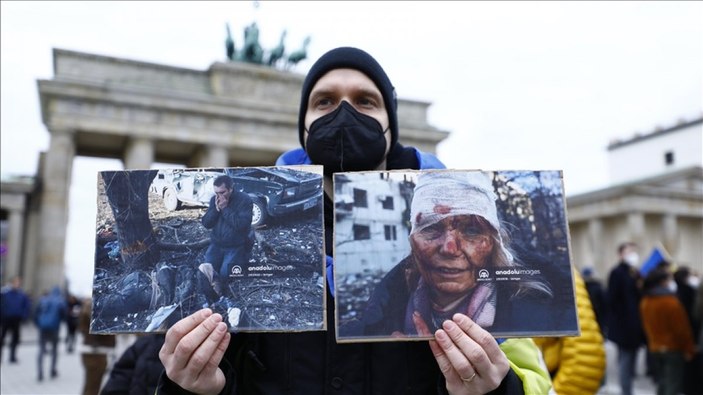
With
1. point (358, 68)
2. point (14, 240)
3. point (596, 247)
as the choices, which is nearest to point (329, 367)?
point (358, 68)

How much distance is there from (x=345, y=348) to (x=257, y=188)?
0.64 metres

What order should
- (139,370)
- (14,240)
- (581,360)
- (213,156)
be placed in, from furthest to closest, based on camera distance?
(213,156)
(14,240)
(581,360)
(139,370)

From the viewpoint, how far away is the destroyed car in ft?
6.45

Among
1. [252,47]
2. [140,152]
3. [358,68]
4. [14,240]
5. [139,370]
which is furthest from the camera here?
[252,47]

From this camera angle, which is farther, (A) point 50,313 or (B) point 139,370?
(A) point 50,313

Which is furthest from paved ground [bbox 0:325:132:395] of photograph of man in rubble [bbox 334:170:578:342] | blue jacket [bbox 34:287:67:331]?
photograph of man in rubble [bbox 334:170:578:342]

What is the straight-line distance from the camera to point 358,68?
2393mm

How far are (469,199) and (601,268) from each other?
140 feet

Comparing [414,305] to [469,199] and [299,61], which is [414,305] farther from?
[299,61]

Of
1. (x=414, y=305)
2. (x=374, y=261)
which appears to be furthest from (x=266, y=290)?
(x=414, y=305)

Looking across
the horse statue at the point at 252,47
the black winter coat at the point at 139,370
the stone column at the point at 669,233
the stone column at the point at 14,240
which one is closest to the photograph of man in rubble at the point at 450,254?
the black winter coat at the point at 139,370

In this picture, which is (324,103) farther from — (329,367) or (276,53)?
(276,53)

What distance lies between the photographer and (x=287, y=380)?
206 centimetres

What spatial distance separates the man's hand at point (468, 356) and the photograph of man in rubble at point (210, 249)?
→ 383mm
